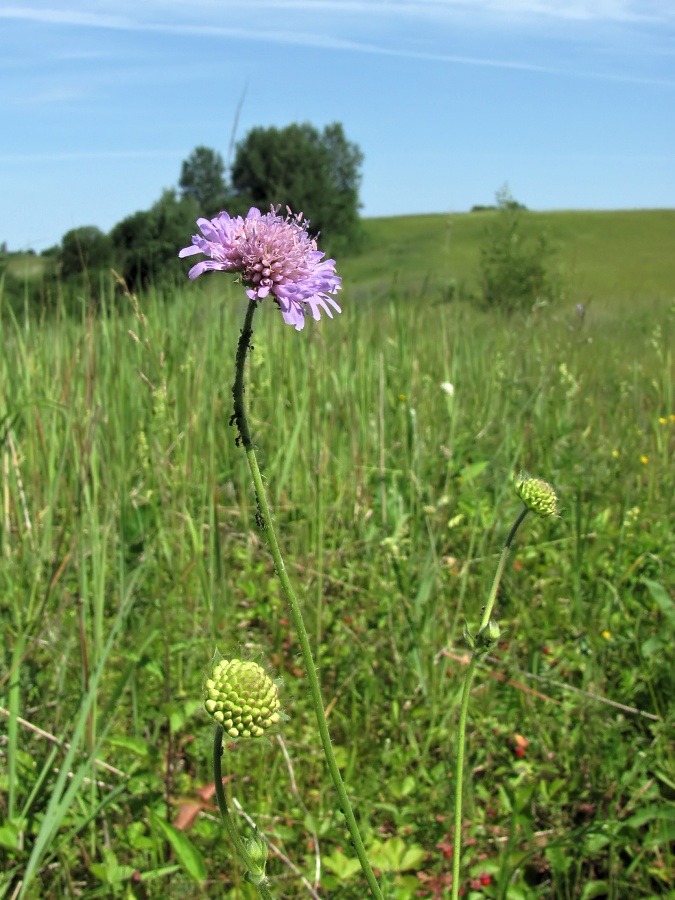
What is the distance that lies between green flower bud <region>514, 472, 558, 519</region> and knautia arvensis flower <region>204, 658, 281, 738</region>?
42cm

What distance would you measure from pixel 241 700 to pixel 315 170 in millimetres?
29883

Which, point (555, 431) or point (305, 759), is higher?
point (555, 431)

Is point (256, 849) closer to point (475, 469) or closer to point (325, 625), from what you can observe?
point (325, 625)

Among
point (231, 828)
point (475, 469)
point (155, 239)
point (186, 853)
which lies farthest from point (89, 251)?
point (231, 828)

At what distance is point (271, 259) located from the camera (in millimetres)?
871

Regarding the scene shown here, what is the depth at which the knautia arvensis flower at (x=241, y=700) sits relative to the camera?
74 centimetres

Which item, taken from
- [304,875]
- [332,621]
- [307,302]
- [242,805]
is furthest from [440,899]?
[307,302]

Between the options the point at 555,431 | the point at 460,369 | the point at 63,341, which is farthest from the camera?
the point at 460,369

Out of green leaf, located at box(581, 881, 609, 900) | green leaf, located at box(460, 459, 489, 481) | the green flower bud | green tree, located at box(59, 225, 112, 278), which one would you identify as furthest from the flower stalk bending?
green tree, located at box(59, 225, 112, 278)

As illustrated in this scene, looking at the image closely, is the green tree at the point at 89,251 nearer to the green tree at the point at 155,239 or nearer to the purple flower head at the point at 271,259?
the green tree at the point at 155,239

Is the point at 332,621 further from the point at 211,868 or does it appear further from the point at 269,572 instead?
the point at 211,868

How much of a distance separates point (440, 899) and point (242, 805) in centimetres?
42

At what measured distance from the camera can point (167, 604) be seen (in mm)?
1914

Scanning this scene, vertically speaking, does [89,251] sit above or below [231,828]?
above
